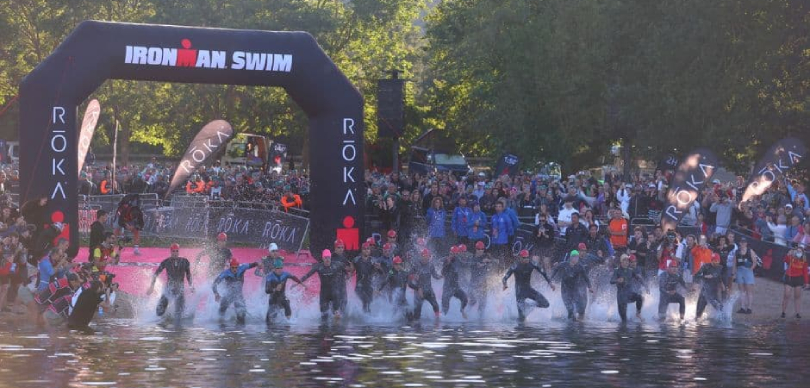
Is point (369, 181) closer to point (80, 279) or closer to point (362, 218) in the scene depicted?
point (362, 218)

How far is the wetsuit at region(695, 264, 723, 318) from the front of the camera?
2719cm

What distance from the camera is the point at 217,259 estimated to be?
27.4 m

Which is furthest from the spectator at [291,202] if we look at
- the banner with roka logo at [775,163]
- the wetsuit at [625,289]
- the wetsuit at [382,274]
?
the banner with roka logo at [775,163]

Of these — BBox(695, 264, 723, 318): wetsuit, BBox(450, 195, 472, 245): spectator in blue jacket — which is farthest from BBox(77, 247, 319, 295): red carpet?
BBox(695, 264, 723, 318): wetsuit

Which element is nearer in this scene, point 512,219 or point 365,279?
point 365,279

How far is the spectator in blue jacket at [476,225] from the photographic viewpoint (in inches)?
1230

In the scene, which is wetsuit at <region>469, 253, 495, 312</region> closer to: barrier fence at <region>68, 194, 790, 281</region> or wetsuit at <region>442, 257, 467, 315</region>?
wetsuit at <region>442, 257, 467, 315</region>

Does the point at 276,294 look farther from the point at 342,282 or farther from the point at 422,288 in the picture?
the point at 422,288

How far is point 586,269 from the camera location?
28.0 m

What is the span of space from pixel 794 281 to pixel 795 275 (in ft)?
0.48

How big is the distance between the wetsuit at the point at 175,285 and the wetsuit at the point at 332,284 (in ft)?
A: 7.52

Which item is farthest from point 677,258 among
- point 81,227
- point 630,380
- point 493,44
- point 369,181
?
point 493,44

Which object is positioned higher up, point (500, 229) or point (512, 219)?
point (512, 219)

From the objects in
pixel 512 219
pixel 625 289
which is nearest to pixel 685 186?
pixel 625 289
